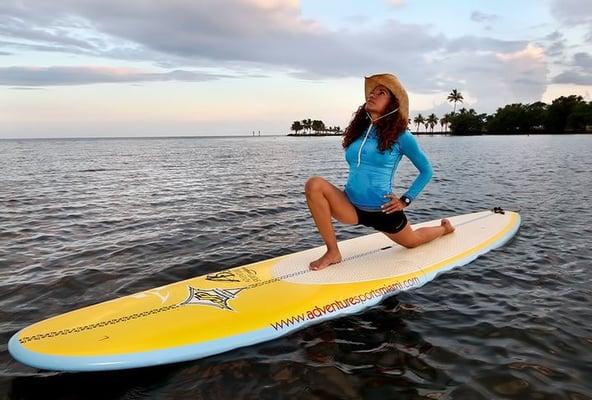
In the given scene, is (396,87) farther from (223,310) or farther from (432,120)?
(432,120)

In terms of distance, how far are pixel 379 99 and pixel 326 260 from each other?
2196 mm

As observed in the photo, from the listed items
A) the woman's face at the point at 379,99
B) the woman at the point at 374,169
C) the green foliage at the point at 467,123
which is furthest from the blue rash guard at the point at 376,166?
the green foliage at the point at 467,123

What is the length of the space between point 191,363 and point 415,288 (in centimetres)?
316

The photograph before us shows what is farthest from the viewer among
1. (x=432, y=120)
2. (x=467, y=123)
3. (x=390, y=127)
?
(x=432, y=120)

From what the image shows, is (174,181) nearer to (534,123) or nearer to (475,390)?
(475,390)

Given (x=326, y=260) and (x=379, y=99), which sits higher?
(x=379, y=99)

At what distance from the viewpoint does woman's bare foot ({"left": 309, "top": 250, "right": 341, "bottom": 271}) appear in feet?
18.1

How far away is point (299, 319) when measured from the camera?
4.52m

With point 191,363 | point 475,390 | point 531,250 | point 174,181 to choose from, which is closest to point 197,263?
point 191,363

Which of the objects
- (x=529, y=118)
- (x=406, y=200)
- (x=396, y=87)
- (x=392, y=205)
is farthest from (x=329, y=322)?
(x=529, y=118)

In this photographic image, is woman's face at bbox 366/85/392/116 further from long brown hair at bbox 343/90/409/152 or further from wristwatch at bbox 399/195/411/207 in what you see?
wristwatch at bbox 399/195/411/207

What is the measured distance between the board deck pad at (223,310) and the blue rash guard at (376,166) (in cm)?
101

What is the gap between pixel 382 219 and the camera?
5.45 metres

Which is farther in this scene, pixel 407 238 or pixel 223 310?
pixel 407 238
